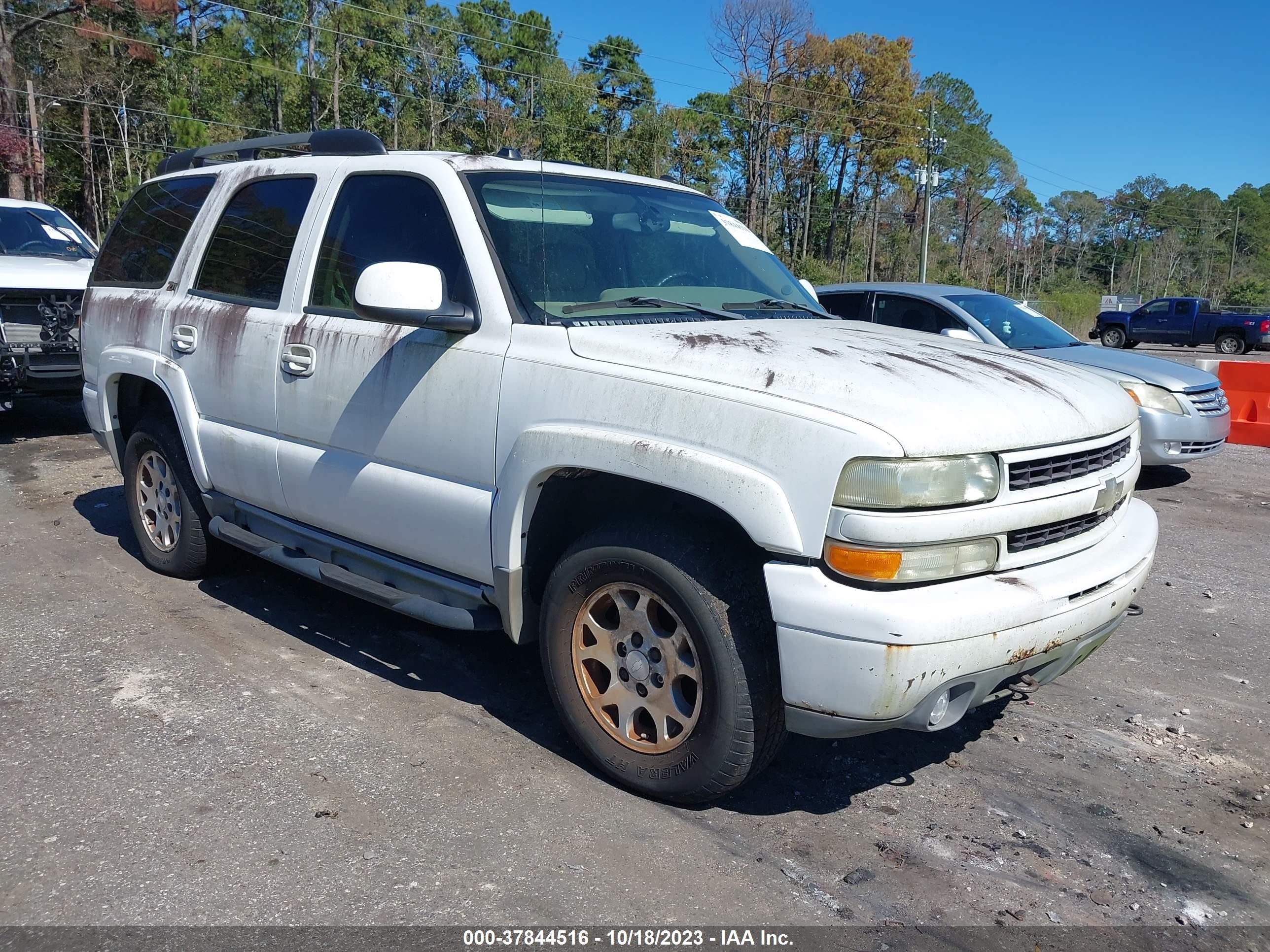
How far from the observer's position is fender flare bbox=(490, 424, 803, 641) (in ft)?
8.77

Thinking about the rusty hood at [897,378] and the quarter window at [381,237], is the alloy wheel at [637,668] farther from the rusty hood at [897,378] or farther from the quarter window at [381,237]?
the quarter window at [381,237]

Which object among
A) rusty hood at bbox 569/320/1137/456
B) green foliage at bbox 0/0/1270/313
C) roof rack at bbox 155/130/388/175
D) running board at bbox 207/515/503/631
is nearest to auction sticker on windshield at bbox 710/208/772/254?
rusty hood at bbox 569/320/1137/456

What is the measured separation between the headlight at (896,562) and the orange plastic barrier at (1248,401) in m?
9.72

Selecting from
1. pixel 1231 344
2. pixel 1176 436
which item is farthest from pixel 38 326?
pixel 1231 344

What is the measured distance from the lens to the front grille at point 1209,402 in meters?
8.16

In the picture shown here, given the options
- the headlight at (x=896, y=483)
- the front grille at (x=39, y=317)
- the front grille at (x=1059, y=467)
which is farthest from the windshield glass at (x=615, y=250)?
the front grille at (x=39, y=317)

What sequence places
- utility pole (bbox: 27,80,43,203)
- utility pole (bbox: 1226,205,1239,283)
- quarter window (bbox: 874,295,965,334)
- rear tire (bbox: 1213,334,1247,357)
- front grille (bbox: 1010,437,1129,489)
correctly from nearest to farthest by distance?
front grille (bbox: 1010,437,1129,489) < quarter window (bbox: 874,295,965,334) < rear tire (bbox: 1213,334,1247,357) < utility pole (bbox: 27,80,43,203) < utility pole (bbox: 1226,205,1239,283)

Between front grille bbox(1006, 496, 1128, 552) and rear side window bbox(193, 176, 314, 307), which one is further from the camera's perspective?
rear side window bbox(193, 176, 314, 307)

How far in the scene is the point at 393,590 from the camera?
3801 mm

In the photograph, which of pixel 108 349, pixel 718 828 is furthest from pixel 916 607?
pixel 108 349

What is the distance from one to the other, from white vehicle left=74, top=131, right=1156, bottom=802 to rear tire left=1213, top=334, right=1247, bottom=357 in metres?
31.0

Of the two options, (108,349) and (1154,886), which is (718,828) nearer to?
(1154,886)

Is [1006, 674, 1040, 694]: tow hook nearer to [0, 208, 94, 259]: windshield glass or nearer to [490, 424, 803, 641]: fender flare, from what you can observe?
[490, 424, 803, 641]: fender flare

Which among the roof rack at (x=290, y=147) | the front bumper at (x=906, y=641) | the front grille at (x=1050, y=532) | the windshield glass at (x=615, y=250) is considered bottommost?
the front bumper at (x=906, y=641)
